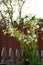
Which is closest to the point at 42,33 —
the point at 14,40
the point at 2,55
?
→ the point at 14,40

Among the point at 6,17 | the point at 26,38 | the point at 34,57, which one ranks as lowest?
the point at 34,57

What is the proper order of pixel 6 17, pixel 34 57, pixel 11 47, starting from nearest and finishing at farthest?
pixel 34 57
pixel 11 47
pixel 6 17

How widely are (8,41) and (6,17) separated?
721 cm

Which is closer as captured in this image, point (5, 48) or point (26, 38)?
point (26, 38)

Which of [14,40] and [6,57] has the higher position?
[14,40]

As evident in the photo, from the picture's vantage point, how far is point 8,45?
713cm

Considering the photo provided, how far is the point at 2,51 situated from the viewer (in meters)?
7.21

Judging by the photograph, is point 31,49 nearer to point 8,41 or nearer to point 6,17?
point 8,41

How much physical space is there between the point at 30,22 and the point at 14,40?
1875 millimetres

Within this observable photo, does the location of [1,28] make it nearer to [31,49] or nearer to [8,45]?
[8,45]

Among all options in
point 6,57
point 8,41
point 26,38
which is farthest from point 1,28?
point 26,38

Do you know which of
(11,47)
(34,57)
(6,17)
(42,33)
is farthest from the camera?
(6,17)

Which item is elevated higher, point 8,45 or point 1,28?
point 1,28

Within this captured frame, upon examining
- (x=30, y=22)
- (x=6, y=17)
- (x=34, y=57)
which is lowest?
(x=34, y=57)
